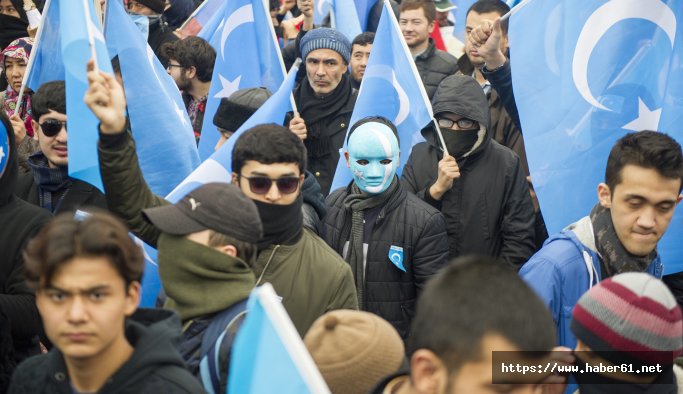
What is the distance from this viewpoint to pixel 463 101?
21.3 ft

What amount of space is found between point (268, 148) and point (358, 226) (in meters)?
1.23

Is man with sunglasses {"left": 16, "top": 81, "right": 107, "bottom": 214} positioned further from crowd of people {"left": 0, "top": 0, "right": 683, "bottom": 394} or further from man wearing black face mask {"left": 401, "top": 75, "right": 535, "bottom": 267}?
man wearing black face mask {"left": 401, "top": 75, "right": 535, "bottom": 267}

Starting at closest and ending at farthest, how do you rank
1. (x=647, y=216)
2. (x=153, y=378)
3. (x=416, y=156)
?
1. (x=153, y=378)
2. (x=647, y=216)
3. (x=416, y=156)

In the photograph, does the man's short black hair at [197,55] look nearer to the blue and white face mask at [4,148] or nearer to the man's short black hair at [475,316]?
the blue and white face mask at [4,148]

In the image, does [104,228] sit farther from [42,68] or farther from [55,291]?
[42,68]

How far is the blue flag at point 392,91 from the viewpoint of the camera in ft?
22.4

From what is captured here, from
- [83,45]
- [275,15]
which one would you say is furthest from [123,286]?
[275,15]

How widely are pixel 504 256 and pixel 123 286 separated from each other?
350 centimetres

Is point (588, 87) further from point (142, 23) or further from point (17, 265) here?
point (142, 23)

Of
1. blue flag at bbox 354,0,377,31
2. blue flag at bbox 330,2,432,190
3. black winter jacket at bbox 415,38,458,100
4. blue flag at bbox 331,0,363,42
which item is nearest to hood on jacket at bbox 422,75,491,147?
blue flag at bbox 330,2,432,190

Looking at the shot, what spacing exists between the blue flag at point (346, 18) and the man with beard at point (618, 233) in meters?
5.80

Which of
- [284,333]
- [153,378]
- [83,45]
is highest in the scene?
[83,45]

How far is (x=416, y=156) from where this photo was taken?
22.0 feet

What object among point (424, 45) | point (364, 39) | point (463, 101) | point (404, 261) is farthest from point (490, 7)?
point (404, 261)
